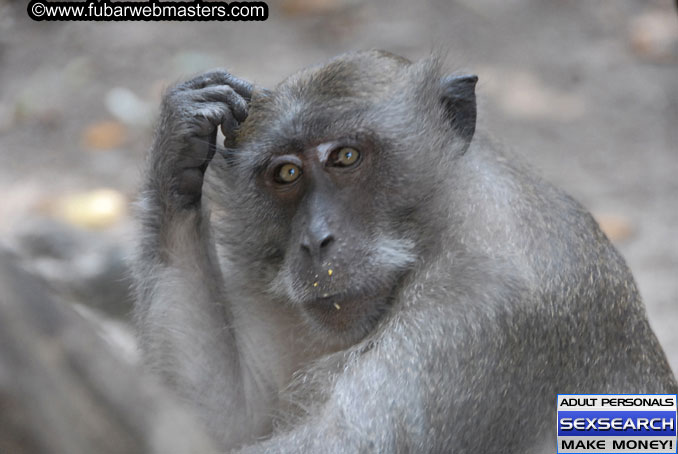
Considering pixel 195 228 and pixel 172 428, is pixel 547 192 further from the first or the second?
pixel 172 428

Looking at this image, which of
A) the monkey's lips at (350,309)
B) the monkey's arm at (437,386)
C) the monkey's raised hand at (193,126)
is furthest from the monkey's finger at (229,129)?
the monkey's arm at (437,386)

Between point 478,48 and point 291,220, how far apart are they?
6609mm

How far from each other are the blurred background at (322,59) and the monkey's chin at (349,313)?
3.06 meters

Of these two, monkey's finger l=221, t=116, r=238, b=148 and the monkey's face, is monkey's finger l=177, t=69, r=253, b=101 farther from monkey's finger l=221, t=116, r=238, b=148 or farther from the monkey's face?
the monkey's face

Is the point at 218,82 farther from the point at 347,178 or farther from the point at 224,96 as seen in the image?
the point at 347,178

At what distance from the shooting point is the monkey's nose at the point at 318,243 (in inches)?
156

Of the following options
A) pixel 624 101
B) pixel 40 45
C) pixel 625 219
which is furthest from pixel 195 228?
pixel 40 45

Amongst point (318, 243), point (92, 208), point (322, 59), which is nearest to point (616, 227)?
point (322, 59)

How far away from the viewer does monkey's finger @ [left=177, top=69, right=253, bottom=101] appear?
4488mm

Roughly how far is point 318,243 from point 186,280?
1.03 m

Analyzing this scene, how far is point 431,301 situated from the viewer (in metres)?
3.90

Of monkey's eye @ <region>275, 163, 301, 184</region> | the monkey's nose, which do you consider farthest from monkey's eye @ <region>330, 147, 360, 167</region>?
the monkey's nose

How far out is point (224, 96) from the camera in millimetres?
4324

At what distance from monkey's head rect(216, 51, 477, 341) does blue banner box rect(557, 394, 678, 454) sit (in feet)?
3.15
